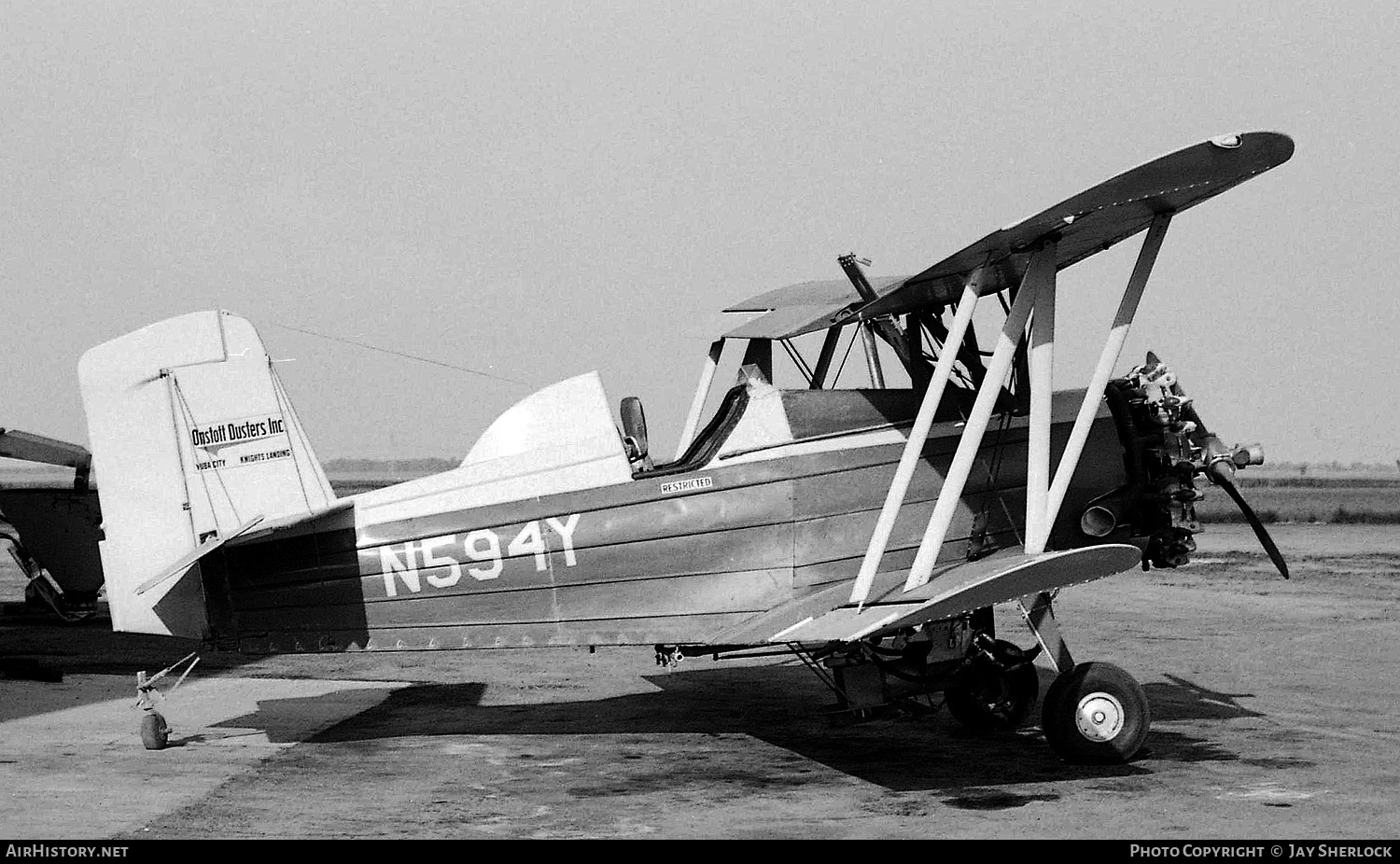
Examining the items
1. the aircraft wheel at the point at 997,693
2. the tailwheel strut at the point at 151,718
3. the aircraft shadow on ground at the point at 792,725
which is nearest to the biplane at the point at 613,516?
the aircraft wheel at the point at 997,693

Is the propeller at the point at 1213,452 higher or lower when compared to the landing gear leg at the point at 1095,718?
higher

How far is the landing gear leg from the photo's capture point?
7.41 m

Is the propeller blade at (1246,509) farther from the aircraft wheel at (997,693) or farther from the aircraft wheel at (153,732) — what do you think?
the aircraft wheel at (153,732)

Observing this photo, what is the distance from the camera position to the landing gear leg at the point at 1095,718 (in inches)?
292

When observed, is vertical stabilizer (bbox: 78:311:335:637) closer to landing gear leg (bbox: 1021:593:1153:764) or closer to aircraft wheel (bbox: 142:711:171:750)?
aircraft wheel (bbox: 142:711:171:750)

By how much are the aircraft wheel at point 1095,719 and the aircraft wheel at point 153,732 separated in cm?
545

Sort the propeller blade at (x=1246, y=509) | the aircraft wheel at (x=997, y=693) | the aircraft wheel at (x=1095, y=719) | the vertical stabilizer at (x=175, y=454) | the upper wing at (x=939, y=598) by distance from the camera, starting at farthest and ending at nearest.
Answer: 1. the aircraft wheel at (x=997, y=693)
2. the vertical stabilizer at (x=175, y=454)
3. the propeller blade at (x=1246, y=509)
4. the aircraft wheel at (x=1095, y=719)
5. the upper wing at (x=939, y=598)

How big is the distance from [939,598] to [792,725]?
2.97 meters

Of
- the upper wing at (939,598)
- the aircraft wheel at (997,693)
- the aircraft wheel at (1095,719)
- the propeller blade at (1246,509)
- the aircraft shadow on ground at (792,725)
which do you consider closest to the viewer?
the upper wing at (939,598)

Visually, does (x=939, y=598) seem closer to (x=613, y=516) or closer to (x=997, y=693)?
(x=613, y=516)

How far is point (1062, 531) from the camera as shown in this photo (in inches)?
318
